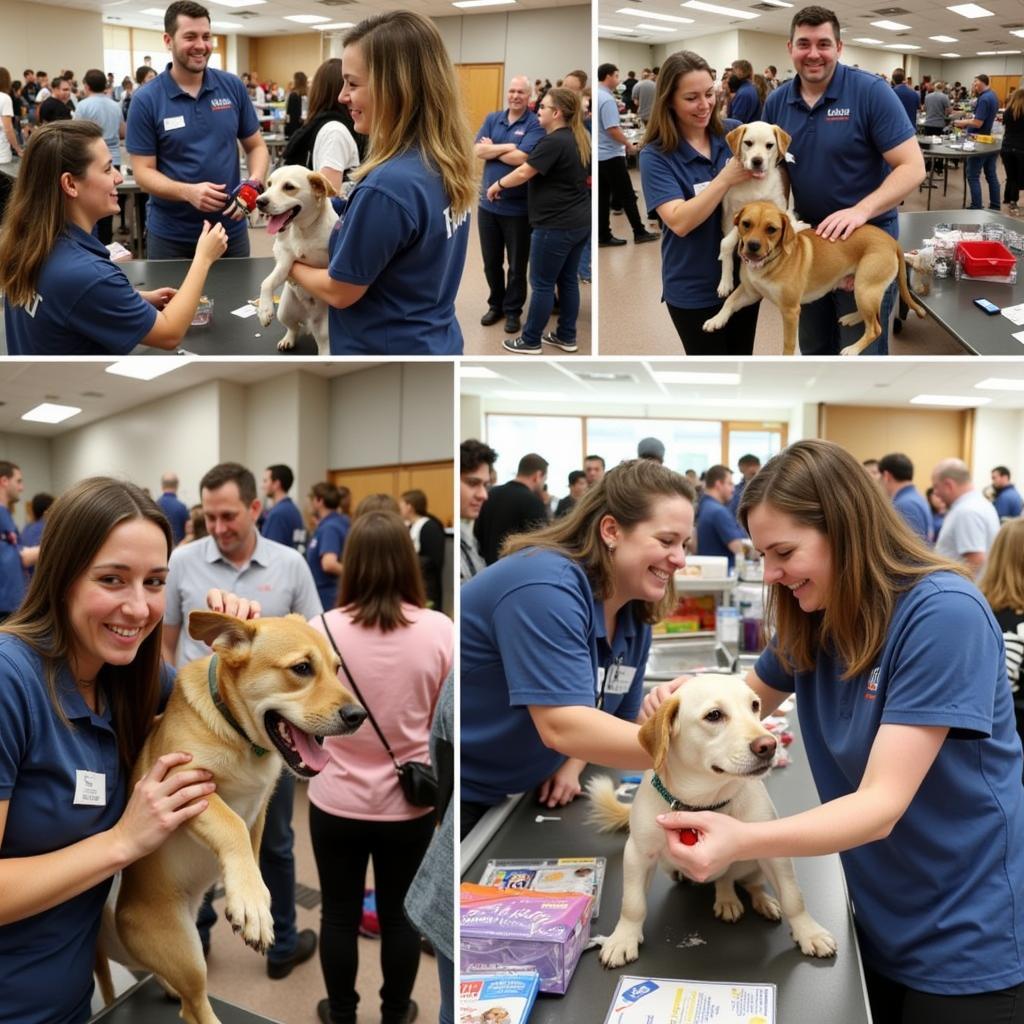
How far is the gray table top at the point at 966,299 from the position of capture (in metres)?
2.70

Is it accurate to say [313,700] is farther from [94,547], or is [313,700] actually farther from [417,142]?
[417,142]

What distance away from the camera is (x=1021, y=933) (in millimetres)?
1298

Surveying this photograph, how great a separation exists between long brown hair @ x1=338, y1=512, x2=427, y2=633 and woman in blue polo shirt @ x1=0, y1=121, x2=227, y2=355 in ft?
2.52

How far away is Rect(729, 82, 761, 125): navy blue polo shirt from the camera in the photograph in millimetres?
2420

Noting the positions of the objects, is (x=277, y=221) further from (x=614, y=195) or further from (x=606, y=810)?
(x=606, y=810)

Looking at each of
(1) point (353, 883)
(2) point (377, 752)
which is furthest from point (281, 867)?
(2) point (377, 752)

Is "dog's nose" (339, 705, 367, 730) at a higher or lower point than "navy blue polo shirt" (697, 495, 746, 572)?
higher

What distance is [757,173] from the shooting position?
2.38 m

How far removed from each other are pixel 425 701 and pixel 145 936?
121 cm

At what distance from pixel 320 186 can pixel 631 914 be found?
Answer: 1862 mm

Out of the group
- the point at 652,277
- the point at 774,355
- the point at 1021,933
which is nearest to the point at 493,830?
the point at 1021,933

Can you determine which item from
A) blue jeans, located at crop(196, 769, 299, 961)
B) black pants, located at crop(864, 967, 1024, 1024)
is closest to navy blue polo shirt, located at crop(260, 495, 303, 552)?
blue jeans, located at crop(196, 769, 299, 961)

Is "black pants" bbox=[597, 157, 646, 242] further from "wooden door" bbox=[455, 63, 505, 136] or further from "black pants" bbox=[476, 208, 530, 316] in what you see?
"black pants" bbox=[476, 208, 530, 316]

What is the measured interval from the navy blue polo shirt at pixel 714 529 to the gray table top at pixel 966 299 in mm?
2837
